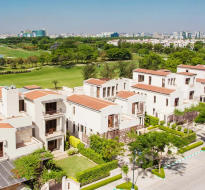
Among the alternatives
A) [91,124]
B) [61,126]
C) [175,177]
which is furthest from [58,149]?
[175,177]

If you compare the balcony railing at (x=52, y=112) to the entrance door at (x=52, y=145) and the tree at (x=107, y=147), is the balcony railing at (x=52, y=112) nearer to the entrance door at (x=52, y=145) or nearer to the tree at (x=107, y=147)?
the entrance door at (x=52, y=145)

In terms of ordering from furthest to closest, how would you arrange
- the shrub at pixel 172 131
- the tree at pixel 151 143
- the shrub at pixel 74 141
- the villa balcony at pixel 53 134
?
1. the shrub at pixel 172 131
2. the shrub at pixel 74 141
3. the villa balcony at pixel 53 134
4. the tree at pixel 151 143

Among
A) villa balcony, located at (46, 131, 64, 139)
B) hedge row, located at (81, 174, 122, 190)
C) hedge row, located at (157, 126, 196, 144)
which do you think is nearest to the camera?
hedge row, located at (81, 174, 122, 190)

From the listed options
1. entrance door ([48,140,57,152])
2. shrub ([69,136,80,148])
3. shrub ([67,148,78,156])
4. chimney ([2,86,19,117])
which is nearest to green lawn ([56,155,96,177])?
shrub ([67,148,78,156])

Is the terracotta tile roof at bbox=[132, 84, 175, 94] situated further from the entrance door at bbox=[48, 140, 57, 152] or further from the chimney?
the chimney

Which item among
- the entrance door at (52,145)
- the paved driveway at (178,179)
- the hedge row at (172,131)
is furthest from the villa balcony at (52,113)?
the hedge row at (172,131)

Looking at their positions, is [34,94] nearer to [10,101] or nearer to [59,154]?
[10,101]
